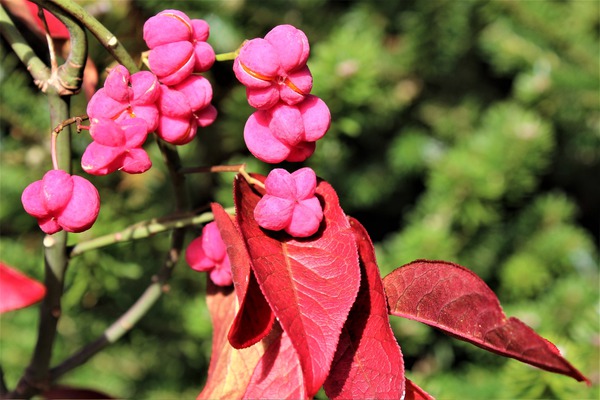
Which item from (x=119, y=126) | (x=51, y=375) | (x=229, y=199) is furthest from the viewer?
(x=229, y=199)

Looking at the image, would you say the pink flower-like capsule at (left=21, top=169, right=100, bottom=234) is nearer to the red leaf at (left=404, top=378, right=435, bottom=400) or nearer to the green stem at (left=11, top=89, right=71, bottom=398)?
the green stem at (left=11, top=89, right=71, bottom=398)

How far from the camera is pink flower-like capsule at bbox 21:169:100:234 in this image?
0.92 ft

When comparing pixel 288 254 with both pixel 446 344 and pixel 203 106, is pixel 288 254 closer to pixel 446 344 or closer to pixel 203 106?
pixel 203 106

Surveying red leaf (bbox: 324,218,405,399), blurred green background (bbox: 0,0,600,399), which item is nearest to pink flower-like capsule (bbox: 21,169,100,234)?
red leaf (bbox: 324,218,405,399)

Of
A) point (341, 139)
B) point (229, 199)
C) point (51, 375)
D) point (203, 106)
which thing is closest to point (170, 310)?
point (229, 199)

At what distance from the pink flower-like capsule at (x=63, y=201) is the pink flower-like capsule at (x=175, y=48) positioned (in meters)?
0.06

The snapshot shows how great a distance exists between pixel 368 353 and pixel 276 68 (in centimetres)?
12

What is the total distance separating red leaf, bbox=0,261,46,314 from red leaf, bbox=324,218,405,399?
0.12 meters

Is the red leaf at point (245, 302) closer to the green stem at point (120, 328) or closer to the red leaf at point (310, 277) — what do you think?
the red leaf at point (310, 277)

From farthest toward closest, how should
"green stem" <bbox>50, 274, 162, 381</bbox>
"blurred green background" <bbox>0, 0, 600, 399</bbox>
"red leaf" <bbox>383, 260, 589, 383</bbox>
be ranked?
1. "blurred green background" <bbox>0, 0, 600, 399</bbox>
2. "green stem" <bbox>50, 274, 162, 381</bbox>
3. "red leaf" <bbox>383, 260, 589, 383</bbox>

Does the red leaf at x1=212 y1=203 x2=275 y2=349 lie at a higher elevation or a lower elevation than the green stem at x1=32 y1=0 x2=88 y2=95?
lower

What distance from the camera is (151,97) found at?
11.3 inches

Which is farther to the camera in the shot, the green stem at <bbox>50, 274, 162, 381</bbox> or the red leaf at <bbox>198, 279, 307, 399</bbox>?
the green stem at <bbox>50, 274, 162, 381</bbox>

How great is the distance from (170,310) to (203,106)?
1.89ft
